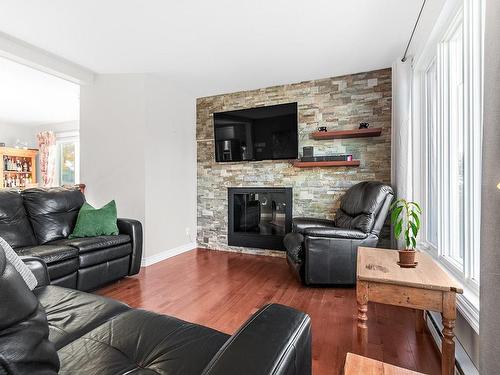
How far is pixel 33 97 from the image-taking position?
4.44 meters

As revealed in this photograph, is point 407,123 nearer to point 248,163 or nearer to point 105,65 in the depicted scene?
point 248,163

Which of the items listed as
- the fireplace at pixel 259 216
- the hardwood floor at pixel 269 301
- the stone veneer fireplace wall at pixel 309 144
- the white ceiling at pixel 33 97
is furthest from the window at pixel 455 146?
the white ceiling at pixel 33 97

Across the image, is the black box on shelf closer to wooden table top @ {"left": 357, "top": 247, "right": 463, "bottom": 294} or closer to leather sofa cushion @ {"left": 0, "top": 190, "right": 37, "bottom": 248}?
wooden table top @ {"left": 357, "top": 247, "right": 463, "bottom": 294}

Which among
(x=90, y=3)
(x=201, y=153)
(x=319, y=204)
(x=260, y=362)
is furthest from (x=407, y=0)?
(x=201, y=153)

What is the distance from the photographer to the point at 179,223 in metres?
3.96

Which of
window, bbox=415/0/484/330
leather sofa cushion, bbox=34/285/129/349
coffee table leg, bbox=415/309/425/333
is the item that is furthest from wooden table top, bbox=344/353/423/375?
coffee table leg, bbox=415/309/425/333

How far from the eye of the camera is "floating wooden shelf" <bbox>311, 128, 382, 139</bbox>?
3.11 metres

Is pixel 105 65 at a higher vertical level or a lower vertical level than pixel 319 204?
higher

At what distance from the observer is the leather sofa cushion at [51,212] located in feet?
8.63

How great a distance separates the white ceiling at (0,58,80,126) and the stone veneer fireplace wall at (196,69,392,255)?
2.17 m

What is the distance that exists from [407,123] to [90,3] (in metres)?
3.07

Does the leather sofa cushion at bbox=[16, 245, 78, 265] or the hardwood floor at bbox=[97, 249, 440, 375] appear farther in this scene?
the leather sofa cushion at bbox=[16, 245, 78, 265]

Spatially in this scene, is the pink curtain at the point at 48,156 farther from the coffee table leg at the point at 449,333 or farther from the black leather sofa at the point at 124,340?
the coffee table leg at the point at 449,333

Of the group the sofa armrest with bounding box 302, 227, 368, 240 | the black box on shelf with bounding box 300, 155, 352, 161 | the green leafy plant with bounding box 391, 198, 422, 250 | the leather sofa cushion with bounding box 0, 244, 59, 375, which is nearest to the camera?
the leather sofa cushion with bounding box 0, 244, 59, 375
